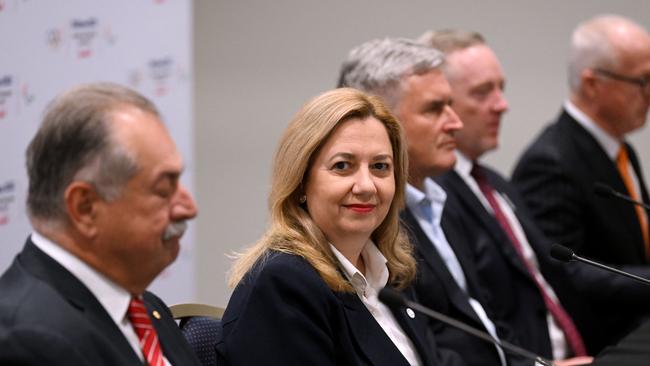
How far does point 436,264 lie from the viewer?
9.69ft

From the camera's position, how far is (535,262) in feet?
11.9

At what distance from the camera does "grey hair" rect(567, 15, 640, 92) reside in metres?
4.32

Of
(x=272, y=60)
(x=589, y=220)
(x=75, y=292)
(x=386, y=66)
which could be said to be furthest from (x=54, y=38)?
(x=75, y=292)

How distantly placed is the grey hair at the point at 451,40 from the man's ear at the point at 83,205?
2.35 metres

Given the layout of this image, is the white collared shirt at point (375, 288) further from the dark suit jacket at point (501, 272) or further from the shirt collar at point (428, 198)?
the dark suit jacket at point (501, 272)

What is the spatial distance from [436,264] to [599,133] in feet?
5.13

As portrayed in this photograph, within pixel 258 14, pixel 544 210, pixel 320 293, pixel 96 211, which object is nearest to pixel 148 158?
pixel 96 211

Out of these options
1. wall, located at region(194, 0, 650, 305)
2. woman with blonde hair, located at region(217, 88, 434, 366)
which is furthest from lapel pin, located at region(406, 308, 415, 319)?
wall, located at region(194, 0, 650, 305)

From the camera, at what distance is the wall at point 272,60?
5.40 m

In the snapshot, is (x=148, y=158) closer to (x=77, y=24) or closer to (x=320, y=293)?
(x=320, y=293)

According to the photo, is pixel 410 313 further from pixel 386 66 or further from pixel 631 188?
pixel 631 188

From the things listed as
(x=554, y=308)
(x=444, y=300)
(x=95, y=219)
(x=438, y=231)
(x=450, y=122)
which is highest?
(x=95, y=219)

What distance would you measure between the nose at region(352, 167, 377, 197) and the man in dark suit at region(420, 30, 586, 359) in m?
0.87

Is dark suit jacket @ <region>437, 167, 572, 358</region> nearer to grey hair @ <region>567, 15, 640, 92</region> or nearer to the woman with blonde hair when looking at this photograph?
the woman with blonde hair
